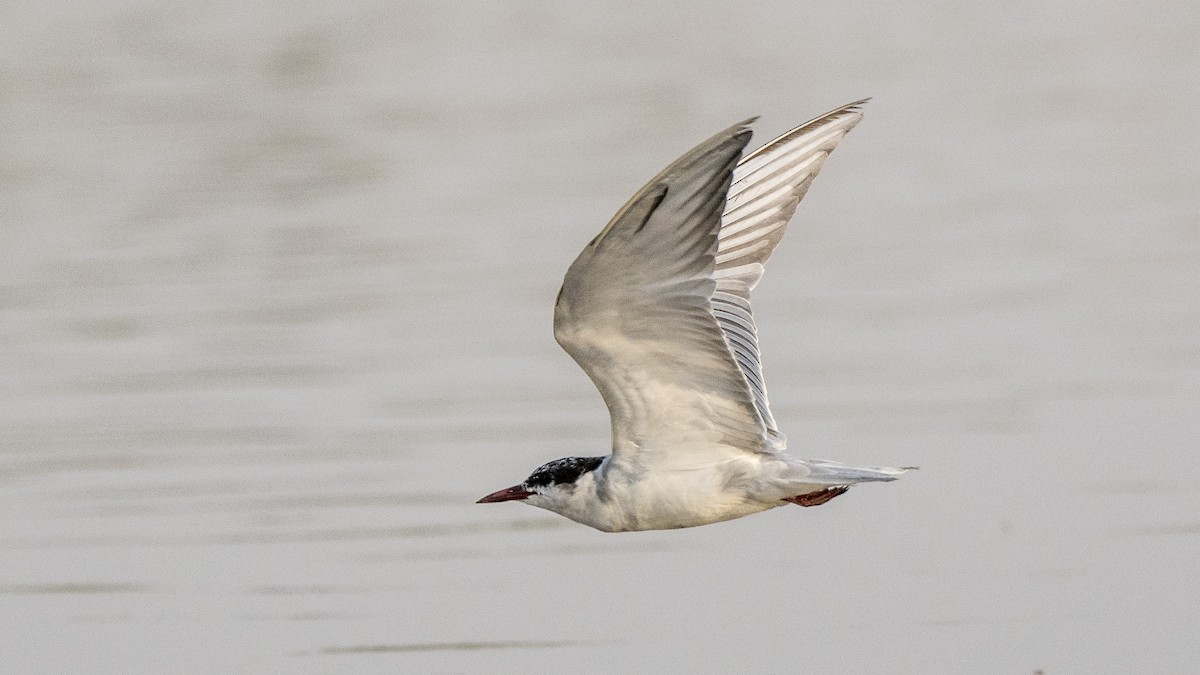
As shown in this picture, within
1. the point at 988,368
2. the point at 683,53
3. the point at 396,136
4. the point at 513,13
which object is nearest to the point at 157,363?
the point at 988,368

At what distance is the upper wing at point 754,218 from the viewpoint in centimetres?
729

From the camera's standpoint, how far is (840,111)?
704 centimetres

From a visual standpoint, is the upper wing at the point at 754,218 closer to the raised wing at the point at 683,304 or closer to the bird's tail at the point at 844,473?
the raised wing at the point at 683,304

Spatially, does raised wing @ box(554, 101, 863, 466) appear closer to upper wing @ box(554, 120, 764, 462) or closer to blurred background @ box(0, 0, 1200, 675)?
upper wing @ box(554, 120, 764, 462)

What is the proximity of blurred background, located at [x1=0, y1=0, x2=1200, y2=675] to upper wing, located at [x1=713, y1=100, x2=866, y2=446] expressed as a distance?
1.46m

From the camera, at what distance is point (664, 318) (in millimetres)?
6121

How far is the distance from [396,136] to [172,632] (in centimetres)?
1317

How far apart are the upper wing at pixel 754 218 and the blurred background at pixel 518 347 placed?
146 cm

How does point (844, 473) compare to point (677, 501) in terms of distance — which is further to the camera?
point (677, 501)

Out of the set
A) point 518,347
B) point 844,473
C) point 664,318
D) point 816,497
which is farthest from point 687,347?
point 518,347

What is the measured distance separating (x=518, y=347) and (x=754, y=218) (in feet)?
17.9

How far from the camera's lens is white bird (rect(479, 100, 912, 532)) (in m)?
5.74

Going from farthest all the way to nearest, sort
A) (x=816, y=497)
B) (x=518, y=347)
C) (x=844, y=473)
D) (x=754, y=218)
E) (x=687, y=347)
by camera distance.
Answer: (x=518, y=347) < (x=754, y=218) < (x=816, y=497) < (x=844, y=473) < (x=687, y=347)

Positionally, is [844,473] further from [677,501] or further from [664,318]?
[664,318]
